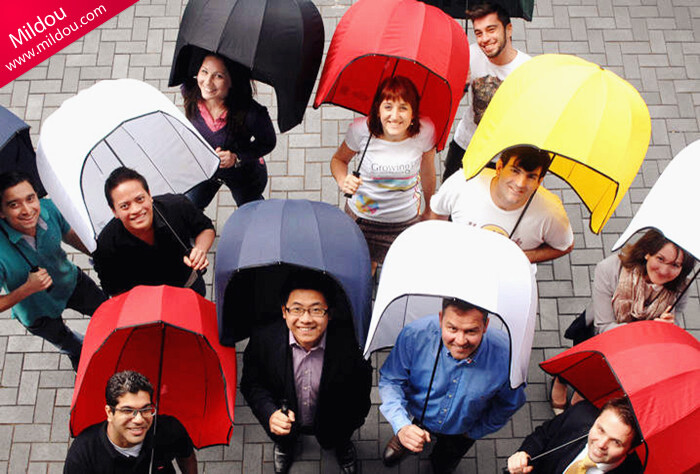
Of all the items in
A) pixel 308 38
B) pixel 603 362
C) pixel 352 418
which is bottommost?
pixel 352 418

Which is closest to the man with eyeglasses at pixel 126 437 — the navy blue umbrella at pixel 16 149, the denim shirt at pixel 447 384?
the denim shirt at pixel 447 384

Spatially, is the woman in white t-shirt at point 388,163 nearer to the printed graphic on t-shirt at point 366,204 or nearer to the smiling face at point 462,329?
the printed graphic on t-shirt at point 366,204

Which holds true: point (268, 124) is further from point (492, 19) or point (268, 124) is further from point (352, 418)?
point (352, 418)

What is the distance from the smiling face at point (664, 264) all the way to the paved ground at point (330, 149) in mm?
1717

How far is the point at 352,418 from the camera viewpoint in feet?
14.2

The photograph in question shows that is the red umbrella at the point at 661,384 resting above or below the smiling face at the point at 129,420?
above

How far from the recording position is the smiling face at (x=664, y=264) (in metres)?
3.95

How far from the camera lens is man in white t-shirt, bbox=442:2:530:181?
4.68 meters

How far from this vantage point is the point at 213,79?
181 inches

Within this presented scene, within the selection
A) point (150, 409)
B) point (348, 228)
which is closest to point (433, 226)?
point (348, 228)

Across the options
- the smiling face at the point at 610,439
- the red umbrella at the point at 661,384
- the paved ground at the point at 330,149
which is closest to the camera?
the red umbrella at the point at 661,384

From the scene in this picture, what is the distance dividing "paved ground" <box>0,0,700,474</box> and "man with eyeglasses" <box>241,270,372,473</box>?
1.20m

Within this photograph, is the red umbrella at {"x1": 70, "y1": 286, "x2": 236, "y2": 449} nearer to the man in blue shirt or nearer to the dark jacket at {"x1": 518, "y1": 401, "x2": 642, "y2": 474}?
the man in blue shirt

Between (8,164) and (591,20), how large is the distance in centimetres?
631
